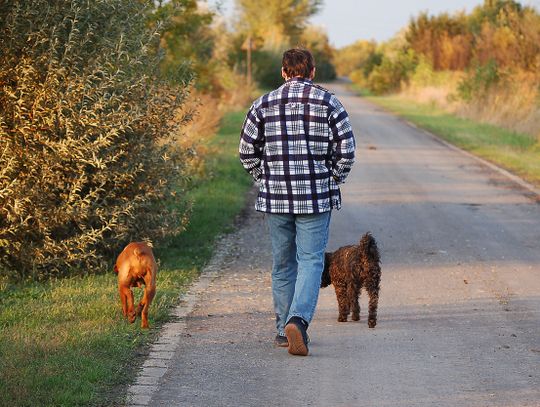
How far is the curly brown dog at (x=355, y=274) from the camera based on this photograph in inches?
294

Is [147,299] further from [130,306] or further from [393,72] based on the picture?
[393,72]

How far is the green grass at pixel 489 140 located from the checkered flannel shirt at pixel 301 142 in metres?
11.4

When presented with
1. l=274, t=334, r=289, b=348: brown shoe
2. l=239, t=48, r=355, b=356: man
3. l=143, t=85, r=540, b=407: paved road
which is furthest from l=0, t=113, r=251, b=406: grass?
l=239, t=48, r=355, b=356: man

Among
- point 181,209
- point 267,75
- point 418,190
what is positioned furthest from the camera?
point 267,75

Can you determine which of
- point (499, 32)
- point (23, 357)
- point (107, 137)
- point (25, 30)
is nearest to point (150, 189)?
point (107, 137)

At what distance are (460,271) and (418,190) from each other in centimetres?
648

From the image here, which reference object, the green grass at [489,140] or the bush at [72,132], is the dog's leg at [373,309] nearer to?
the bush at [72,132]

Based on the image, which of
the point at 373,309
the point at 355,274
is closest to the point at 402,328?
the point at 373,309

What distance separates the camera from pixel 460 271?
10.0 m

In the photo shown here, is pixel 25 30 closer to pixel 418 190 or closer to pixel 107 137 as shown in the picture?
pixel 107 137

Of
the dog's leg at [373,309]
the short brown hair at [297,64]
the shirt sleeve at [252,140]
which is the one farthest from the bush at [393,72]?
the shirt sleeve at [252,140]

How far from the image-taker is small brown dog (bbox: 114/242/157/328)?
7.44 meters

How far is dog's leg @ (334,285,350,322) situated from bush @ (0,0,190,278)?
8.23 ft

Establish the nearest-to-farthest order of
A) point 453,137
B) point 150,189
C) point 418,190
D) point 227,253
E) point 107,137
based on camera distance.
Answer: point 107,137 → point 150,189 → point 227,253 → point 418,190 → point 453,137
